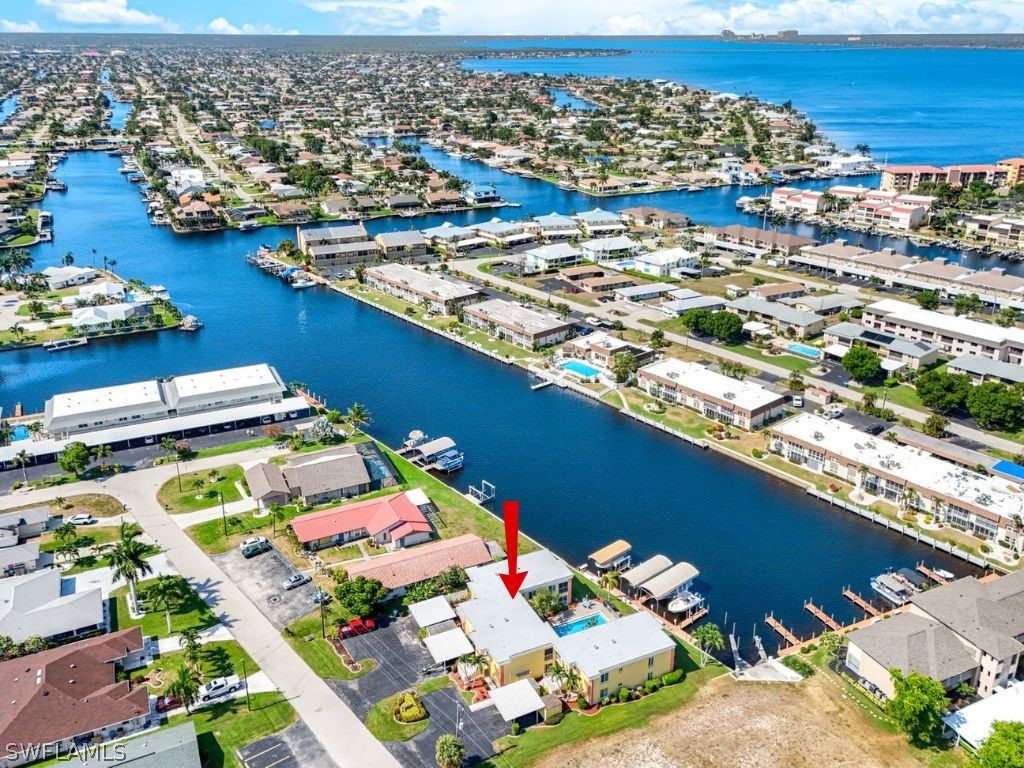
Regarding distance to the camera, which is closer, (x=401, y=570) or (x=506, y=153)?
(x=401, y=570)

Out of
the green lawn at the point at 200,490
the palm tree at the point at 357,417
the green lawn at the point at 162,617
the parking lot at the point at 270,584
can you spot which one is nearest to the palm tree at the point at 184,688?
the green lawn at the point at 162,617

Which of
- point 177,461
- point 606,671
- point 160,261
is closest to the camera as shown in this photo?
point 606,671

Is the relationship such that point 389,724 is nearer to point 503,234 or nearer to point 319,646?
point 319,646

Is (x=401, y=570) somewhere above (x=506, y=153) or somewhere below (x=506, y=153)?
below

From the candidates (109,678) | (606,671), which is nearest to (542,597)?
(606,671)

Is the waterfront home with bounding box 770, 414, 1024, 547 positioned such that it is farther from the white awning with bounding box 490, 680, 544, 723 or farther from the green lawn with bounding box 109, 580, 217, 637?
the green lawn with bounding box 109, 580, 217, 637

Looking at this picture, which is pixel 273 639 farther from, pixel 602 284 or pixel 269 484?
pixel 602 284

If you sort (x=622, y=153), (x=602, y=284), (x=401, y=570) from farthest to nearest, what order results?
1. (x=622, y=153)
2. (x=602, y=284)
3. (x=401, y=570)

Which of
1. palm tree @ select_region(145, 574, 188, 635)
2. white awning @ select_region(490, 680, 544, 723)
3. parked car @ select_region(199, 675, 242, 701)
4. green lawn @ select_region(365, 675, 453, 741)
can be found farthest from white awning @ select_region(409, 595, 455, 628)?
palm tree @ select_region(145, 574, 188, 635)
